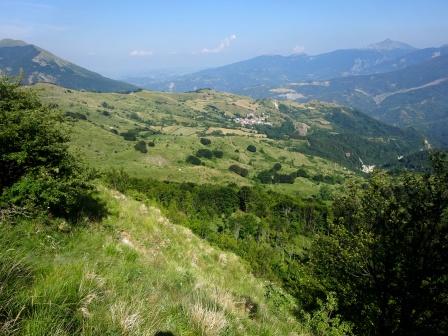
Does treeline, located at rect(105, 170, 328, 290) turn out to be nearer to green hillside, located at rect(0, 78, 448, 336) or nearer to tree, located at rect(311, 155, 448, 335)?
tree, located at rect(311, 155, 448, 335)

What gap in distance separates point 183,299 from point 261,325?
72.2 inches

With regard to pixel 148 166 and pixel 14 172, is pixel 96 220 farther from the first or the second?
pixel 148 166

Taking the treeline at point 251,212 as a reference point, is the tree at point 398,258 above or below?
above

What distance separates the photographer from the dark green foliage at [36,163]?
1270 cm

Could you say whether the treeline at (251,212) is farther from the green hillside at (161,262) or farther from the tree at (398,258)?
the green hillside at (161,262)

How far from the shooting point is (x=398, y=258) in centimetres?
2169

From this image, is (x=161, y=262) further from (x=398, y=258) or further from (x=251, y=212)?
(x=251, y=212)

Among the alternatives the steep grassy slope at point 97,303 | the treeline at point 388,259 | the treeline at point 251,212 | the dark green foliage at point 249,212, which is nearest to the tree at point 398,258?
the treeline at point 388,259

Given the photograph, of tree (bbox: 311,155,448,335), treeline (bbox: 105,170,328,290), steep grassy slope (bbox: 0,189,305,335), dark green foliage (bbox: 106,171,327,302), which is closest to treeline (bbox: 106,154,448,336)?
tree (bbox: 311,155,448,335)

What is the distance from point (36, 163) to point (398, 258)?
19598mm

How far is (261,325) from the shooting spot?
284 inches

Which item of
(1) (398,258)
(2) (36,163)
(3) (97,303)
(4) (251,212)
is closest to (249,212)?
(4) (251,212)

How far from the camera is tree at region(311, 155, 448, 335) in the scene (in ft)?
64.1

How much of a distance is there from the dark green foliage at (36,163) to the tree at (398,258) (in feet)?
54.7
